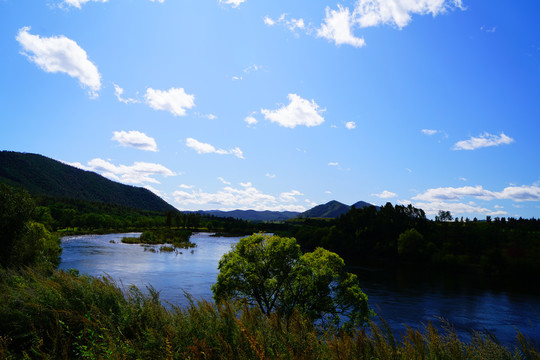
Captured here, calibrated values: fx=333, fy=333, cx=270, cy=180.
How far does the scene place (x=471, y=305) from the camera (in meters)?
51.6

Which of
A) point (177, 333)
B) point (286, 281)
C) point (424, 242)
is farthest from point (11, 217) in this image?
point (424, 242)

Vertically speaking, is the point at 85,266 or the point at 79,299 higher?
the point at 79,299

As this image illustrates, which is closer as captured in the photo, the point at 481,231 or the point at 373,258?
the point at 481,231

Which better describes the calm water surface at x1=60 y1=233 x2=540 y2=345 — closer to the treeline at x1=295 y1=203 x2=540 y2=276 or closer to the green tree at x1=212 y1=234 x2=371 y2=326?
the green tree at x1=212 y1=234 x2=371 y2=326

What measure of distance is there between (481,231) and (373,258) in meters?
35.1

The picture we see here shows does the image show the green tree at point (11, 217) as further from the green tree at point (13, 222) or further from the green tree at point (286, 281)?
the green tree at point (286, 281)

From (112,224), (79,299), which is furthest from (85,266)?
(112,224)

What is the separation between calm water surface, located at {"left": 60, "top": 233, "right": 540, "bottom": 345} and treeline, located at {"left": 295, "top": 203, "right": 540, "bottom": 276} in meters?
12.6

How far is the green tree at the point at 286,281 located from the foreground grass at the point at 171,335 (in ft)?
93.8

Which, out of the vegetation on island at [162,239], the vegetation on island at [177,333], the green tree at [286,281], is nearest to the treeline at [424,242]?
the vegetation on island at [162,239]

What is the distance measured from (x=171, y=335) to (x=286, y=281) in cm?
3207

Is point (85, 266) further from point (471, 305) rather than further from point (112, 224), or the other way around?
point (112, 224)

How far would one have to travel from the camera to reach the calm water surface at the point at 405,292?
4247cm

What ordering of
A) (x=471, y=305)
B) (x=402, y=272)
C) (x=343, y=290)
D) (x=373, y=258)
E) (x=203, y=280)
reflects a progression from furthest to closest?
(x=373, y=258) → (x=402, y=272) → (x=203, y=280) → (x=471, y=305) → (x=343, y=290)
